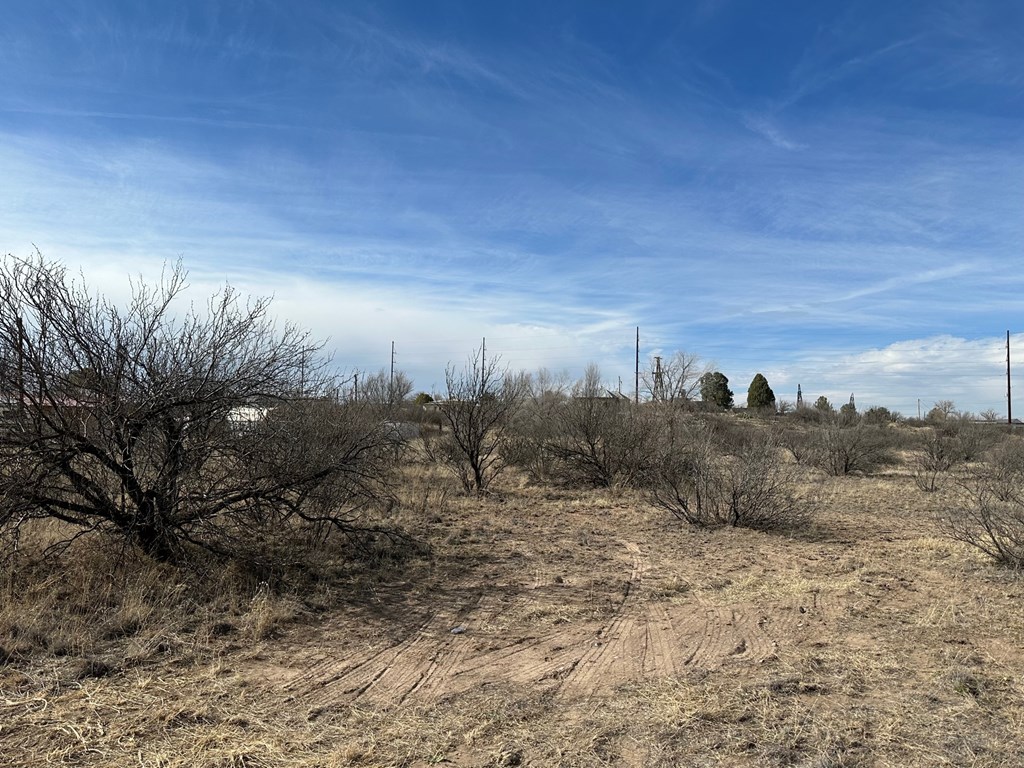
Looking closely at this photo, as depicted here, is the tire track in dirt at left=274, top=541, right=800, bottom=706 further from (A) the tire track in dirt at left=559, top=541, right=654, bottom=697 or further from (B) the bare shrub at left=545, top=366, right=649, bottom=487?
(B) the bare shrub at left=545, top=366, right=649, bottom=487

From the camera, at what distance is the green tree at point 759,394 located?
5216 centimetres

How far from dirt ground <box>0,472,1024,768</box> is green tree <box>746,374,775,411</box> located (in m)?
45.5

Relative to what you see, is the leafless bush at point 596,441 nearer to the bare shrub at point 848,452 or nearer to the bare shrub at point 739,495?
the bare shrub at point 739,495

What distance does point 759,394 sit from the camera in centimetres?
5244

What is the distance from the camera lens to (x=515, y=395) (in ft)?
61.6

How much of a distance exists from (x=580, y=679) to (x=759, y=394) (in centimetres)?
5113

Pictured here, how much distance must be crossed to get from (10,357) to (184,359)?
4.91 feet

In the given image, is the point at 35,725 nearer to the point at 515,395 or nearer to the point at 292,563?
the point at 292,563

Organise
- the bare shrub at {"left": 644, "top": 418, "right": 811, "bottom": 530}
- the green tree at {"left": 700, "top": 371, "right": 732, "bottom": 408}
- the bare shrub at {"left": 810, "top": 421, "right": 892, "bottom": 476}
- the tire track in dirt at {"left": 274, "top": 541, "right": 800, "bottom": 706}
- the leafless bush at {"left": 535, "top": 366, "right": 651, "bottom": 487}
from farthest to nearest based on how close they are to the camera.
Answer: the green tree at {"left": 700, "top": 371, "right": 732, "bottom": 408}, the bare shrub at {"left": 810, "top": 421, "right": 892, "bottom": 476}, the leafless bush at {"left": 535, "top": 366, "right": 651, "bottom": 487}, the bare shrub at {"left": 644, "top": 418, "right": 811, "bottom": 530}, the tire track in dirt at {"left": 274, "top": 541, "right": 800, "bottom": 706}

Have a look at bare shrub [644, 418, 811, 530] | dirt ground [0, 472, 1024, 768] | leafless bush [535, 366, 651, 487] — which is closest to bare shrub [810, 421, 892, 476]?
leafless bush [535, 366, 651, 487]

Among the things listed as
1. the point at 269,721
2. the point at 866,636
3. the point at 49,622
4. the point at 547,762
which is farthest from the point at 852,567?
the point at 49,622

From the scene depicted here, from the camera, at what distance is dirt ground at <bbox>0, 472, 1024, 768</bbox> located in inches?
147

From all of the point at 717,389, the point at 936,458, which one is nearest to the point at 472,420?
the point at 936,458

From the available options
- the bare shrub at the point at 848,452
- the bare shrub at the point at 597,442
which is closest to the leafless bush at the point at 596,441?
the bare shrub at the point at 597,442
